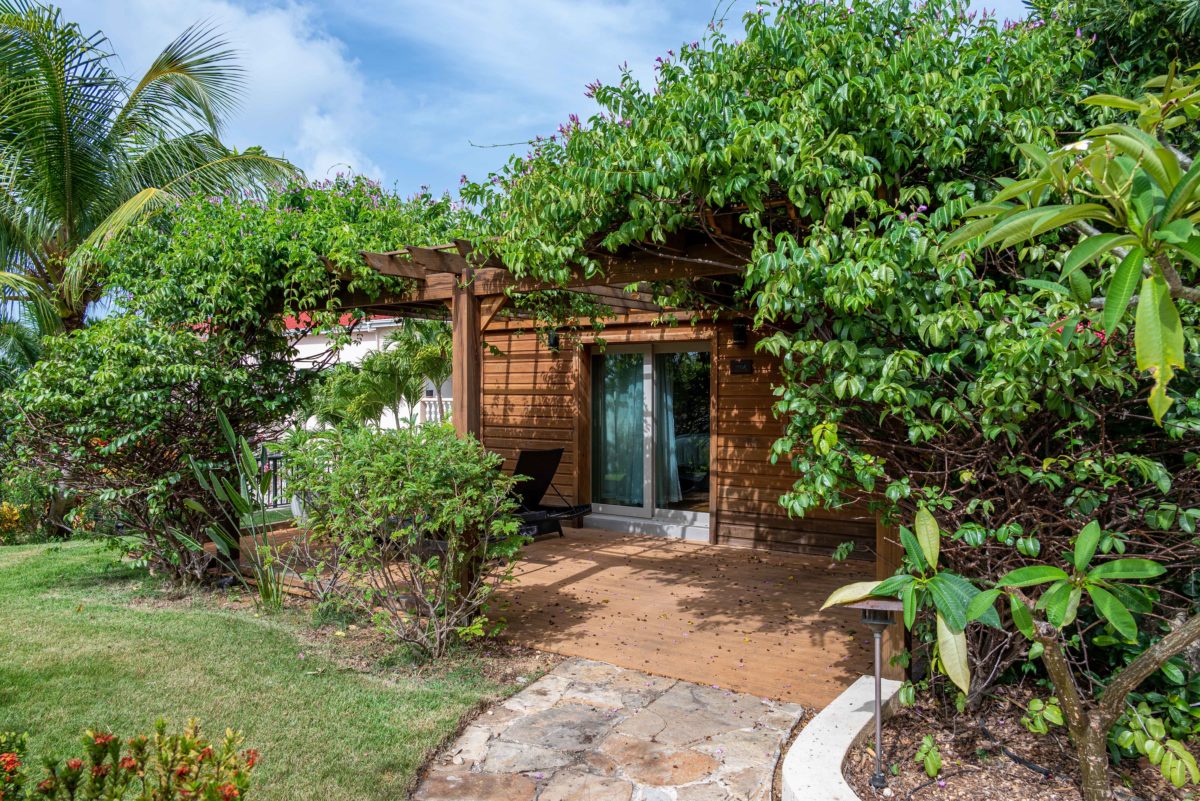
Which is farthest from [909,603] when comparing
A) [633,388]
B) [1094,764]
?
[633,388]

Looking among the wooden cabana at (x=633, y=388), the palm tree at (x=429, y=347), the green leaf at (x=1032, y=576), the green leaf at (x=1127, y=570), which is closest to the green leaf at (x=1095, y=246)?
the green leaf at (x=1032, y=576)

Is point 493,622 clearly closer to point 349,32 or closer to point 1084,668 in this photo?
point 1084,668

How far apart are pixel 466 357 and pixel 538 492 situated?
120 inches

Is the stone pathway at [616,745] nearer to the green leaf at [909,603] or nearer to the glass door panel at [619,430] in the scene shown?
the green leaf at [909,603]

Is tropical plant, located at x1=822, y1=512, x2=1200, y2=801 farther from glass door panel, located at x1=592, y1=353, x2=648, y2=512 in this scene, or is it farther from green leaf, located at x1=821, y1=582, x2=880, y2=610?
glass door panel, located at x1=592, y1=353, x2=648, y2=512

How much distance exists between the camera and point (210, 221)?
21.3ft

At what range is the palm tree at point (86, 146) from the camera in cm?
829

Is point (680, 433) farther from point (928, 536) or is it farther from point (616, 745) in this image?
point (928, 536)

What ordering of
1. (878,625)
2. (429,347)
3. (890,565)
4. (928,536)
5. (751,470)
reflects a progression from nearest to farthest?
(928,536), (878,625), (890,565), (751,470), (429,347)

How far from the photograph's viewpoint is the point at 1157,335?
5.16ft

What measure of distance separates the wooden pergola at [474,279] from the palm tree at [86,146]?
3.18 meters

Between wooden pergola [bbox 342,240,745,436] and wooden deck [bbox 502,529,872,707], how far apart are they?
1.54 metres

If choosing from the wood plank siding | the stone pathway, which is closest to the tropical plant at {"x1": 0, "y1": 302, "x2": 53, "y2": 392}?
the wood plank siding

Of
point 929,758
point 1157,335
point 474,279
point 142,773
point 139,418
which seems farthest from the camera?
point 139,418
